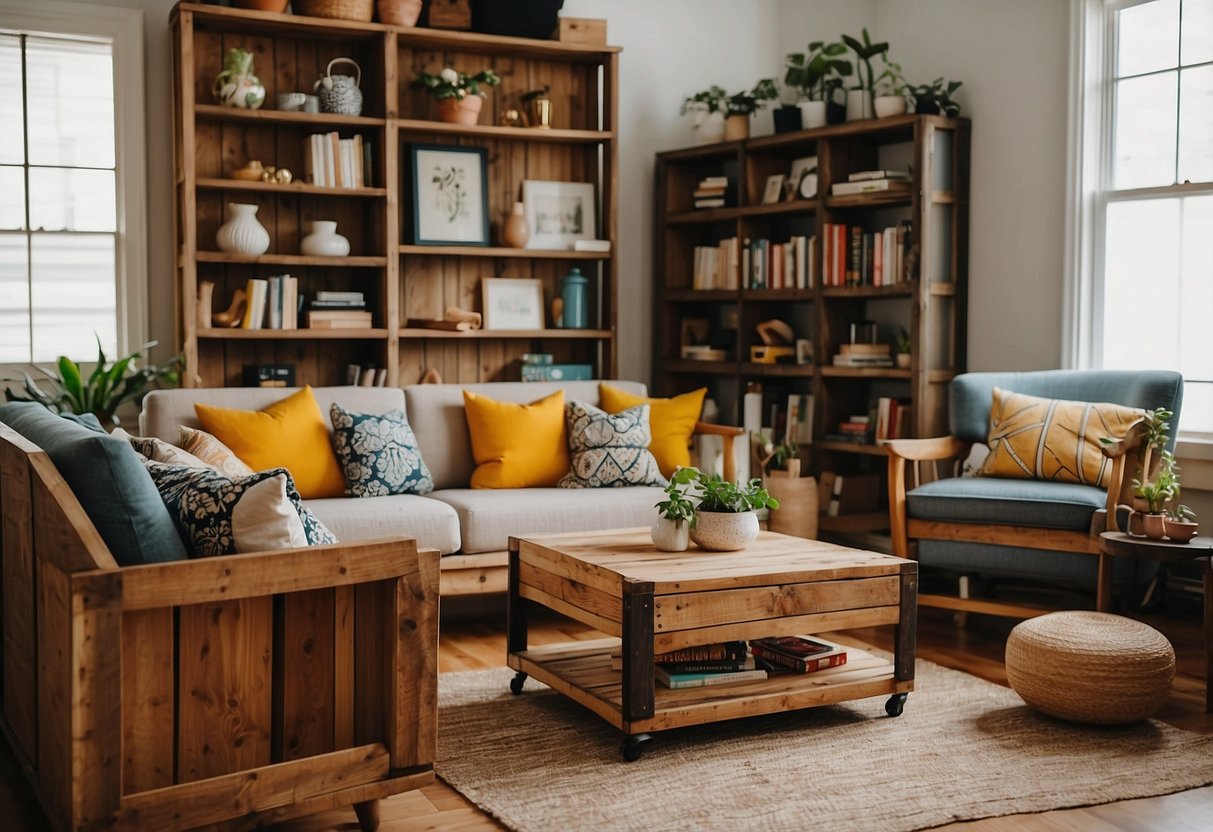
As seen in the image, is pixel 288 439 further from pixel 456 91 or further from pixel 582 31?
pixel 582 31

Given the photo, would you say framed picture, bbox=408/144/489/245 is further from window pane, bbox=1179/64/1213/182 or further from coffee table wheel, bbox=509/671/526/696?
window pane, bbox=1179/64/1213/182

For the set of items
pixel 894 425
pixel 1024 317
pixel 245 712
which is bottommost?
pixel 245 712

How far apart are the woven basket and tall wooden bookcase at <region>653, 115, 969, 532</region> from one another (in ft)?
5.55

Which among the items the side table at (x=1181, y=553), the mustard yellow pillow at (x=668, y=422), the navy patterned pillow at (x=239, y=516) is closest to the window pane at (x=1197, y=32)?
the side table at (x=1181, y=553)

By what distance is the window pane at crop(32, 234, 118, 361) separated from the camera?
5066 mm

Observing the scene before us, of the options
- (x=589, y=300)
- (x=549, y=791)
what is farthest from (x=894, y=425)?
(x=549, y=791)

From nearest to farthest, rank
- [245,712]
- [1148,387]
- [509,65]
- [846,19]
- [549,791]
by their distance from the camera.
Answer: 1. [245,712]
2. [549,791]
3. [1148,387]
4. [509,65]
5. [846,19]

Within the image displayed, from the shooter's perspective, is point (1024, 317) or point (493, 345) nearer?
point (1024, 317)

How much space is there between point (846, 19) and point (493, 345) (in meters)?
2.48

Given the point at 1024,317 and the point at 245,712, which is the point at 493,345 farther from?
Answer: the point at 245,712

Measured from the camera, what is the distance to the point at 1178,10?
4.79 m

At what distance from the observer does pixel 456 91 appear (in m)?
5.46

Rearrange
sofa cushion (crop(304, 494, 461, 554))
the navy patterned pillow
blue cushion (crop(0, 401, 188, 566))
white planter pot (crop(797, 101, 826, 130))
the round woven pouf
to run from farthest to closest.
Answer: white planter pot (crop(797, 101, 826, 130)) < sofa cushion (crop(304, 494, 461, 554)) < the round woven pouf < the navy patterned pillow < blue cushion (crop(0, 401, 188, 566))

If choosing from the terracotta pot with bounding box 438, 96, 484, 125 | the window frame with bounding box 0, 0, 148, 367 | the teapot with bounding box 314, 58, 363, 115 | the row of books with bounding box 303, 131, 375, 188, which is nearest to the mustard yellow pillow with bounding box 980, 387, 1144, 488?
the terracotta pot with bounding box 438, 96, 484, 125
